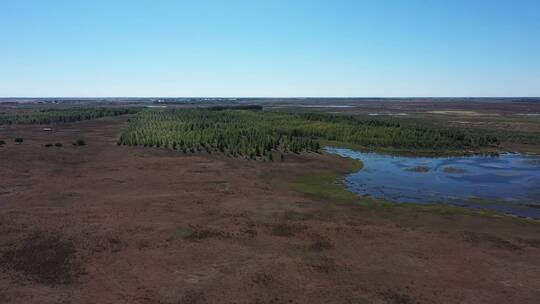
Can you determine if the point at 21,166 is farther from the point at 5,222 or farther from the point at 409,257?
the point at 409,257

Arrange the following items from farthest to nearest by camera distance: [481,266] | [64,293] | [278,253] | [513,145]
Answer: [513,145] < [278,253] < [481,266] < [64,293]

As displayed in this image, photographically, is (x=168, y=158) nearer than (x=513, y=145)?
Yes

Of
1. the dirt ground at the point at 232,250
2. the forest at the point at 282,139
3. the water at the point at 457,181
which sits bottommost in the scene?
the dirt ground at the point at 232,250

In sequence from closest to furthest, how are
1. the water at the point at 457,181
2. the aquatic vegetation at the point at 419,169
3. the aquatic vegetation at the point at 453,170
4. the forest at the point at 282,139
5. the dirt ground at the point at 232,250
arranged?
1. the dirt ground at the point at 232,250
2. the water at the point at 457,181
3. the aquatic vegetation at the point at 453,170
4. the aquatic vegetation at the point at 419,169
5. the forest at the point at 282,139

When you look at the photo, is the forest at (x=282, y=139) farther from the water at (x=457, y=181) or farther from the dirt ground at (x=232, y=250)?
the dirt ground at (x=232, y=250)

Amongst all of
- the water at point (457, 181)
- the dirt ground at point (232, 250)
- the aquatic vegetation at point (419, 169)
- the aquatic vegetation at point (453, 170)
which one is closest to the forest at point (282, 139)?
the water at point (457, 181)

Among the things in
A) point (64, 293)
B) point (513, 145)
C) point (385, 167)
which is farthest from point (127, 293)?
point (513, 145)

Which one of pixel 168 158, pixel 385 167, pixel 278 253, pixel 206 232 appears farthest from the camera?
pixel 168 158
